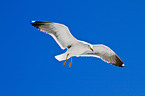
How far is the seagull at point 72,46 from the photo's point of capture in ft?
34.6

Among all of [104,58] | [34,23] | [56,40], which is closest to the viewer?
[34,23]

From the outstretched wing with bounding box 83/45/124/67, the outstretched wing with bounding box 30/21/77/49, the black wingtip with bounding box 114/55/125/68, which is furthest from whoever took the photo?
the black wingtip with bounding box 114/55/125/68

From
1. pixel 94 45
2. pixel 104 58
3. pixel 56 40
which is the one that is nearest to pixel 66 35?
pixel 56 40

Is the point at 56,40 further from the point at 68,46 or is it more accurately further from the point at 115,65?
the point at 115,65

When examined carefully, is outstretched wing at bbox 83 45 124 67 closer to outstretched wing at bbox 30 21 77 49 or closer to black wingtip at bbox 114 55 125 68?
black wingtip at bbox 114 55 125 68

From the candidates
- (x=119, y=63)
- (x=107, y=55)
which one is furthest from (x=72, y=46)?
(x=119, y=63)

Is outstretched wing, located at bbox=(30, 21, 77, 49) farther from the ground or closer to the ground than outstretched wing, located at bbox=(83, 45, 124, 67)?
closer to the ground

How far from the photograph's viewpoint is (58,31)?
35.2 ft

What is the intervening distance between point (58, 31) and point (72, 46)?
38.7 inches

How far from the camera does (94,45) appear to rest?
448 inches

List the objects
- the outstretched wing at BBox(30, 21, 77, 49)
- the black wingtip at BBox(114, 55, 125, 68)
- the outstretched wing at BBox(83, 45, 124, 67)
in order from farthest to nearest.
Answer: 1. the black wingtip at BBox(114, 55, 125, 68)
2. the outstretched wing at BBox(83, 45, 124, 67)
3. the outstretched wing at BBox(30, 21, 77, 49)

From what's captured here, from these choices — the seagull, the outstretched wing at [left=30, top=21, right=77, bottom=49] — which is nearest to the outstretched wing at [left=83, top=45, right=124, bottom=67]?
the seagull

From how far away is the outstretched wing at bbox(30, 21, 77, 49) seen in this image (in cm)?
1048

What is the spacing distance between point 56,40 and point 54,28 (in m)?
0.75
